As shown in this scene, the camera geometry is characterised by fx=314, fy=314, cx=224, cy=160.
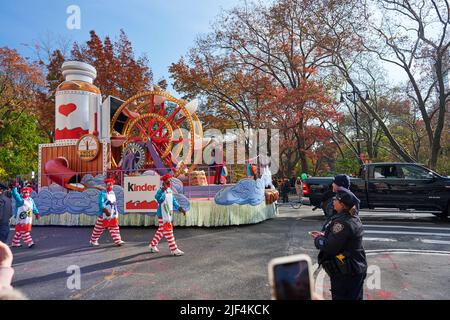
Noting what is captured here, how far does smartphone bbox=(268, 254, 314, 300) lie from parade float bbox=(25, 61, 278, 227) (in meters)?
8.83

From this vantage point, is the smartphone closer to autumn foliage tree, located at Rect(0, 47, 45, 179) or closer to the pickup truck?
the pickup truck

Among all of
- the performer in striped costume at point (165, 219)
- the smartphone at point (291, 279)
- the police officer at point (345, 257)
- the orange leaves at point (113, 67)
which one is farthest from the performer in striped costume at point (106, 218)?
the orange leaves at point (113, 67)

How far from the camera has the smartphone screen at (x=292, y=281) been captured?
1445mm

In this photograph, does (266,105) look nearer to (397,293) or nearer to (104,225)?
(104,225)

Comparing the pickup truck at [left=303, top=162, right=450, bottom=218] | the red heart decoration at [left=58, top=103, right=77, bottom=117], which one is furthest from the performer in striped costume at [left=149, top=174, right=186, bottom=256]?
the red heart decoration at [left=58, top=103, right=77, bottom=117]

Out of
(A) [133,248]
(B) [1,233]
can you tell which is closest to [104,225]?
(A) [133,248]

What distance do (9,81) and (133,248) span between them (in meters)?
28.8

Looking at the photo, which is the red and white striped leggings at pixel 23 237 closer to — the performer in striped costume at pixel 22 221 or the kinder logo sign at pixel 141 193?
the performer in striped costume at pixel 22 221

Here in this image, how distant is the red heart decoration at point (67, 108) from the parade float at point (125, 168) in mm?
46

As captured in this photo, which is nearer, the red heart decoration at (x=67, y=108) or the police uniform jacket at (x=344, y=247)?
the police uniform jacket at (x=344, y=247)

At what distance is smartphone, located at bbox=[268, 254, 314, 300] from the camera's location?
144 centimetres

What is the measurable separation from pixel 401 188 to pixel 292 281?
11129 mm

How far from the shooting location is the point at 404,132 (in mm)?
34594

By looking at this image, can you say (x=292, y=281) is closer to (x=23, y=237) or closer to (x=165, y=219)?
(x=165, y=219)
